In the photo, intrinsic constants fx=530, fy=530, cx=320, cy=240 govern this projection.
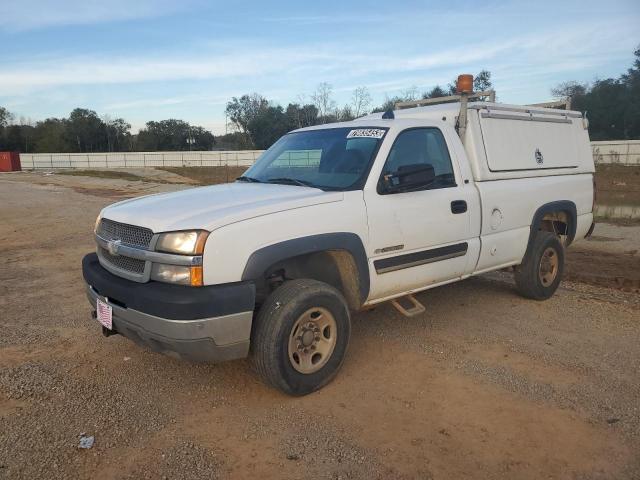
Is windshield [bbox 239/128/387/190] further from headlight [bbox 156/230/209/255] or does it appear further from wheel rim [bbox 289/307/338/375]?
headlight [bbox 156/230/209/255]

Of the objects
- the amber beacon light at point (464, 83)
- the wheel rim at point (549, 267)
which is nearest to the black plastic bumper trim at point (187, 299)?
the amber beacon light at point (464, 83)

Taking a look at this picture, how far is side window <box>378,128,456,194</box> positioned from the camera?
13.3ft

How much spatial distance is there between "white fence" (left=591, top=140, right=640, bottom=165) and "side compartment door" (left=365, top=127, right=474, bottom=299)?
39130 millimetres

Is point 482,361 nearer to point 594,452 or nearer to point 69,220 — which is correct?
point 594,452

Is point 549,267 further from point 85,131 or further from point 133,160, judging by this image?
point 85,131

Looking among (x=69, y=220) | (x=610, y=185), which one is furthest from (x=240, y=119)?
(x=69, y=220)

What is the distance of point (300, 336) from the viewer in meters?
3.68

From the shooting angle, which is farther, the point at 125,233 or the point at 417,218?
the point at 417,218

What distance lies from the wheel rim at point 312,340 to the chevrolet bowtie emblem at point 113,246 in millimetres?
1328

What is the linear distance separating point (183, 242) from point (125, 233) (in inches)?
26.0

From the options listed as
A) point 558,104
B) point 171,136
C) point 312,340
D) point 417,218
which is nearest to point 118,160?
point 171,136

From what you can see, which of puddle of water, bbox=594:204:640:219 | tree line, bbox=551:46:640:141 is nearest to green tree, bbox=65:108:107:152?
tree line, bbox=551:46:640:141

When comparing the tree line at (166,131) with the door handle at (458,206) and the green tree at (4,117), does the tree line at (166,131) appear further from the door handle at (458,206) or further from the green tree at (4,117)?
the door handle at (458,206)

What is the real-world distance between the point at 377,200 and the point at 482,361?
1578 mm
